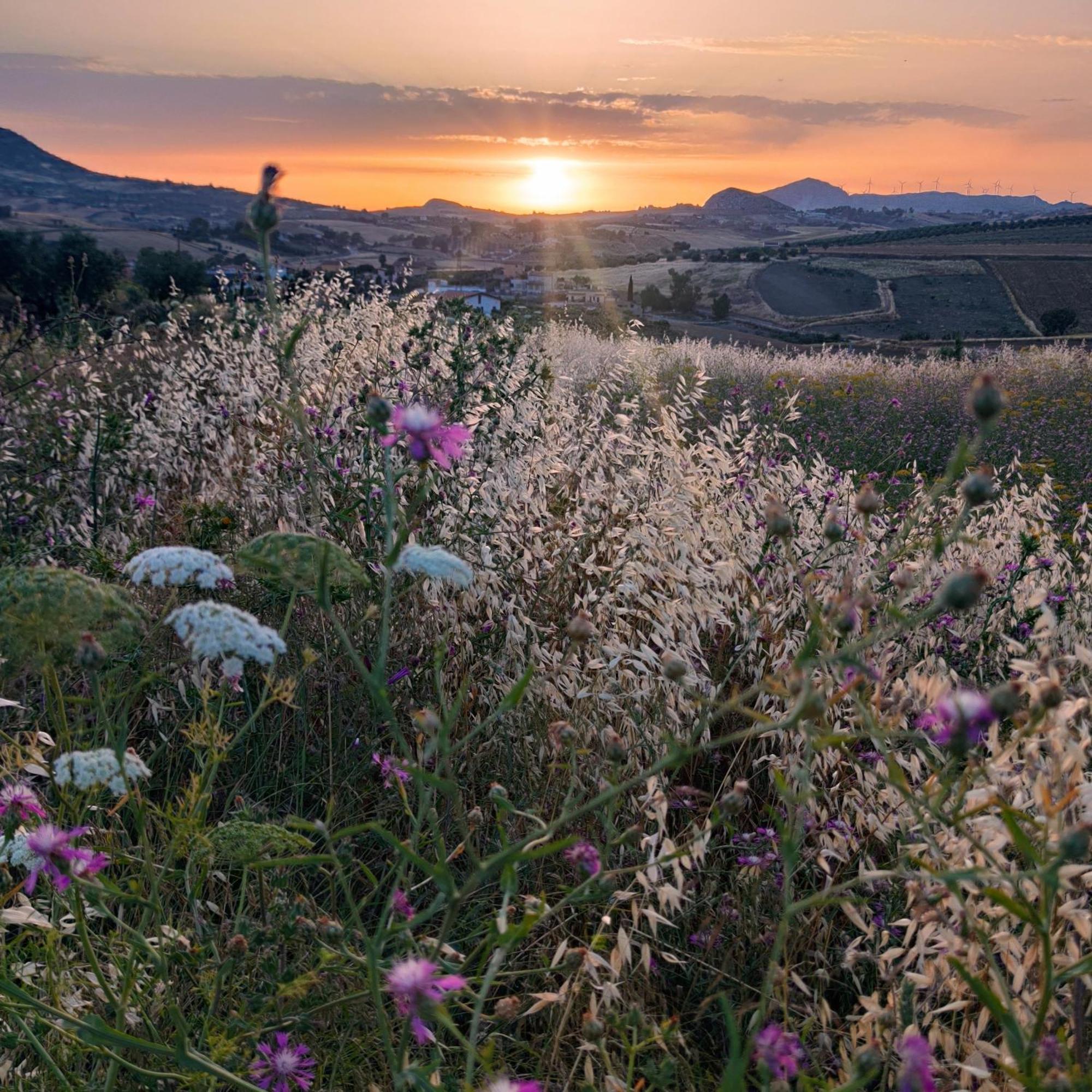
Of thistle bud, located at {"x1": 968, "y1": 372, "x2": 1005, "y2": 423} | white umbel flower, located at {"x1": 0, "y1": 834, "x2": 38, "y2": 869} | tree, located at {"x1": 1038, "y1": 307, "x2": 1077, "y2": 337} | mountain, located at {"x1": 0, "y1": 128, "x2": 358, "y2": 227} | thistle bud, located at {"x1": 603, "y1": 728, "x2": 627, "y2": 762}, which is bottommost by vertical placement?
white umbel flower, located at {"x1": 0, "y1": 834, "x2": 38, "y2": 869}

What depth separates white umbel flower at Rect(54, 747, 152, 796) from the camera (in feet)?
4.05

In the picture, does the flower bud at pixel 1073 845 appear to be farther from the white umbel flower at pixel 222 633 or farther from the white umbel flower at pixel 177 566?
the white umbel flower at pixel 177 566

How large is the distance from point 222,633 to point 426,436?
14.7 inches

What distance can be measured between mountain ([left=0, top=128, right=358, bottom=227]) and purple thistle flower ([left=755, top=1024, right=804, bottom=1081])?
12256 centimetres

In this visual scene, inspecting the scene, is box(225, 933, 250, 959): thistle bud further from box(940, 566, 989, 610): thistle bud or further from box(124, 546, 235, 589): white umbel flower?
box(940, 566, 989, 610): thistle bud

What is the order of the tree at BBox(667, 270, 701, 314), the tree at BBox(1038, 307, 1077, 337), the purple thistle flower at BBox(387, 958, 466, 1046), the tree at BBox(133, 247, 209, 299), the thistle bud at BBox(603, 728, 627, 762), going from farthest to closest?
the tree at BBox(667, 270, 701, 314)
the tree at BBox(1038, 307, 1077, 337)
the tree at BBox(133, 247, 209, 299)
the thistle bud at BBox(603, 728, 627, 762)
the purple thistle flower at BBox(387, 958, 466, 1046)

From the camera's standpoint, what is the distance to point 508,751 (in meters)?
2.25

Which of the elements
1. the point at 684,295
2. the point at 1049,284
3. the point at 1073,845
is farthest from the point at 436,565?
the point at 1049,284

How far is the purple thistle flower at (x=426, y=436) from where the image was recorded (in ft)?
3.74

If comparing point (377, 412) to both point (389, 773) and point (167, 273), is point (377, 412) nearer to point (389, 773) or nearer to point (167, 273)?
point (389, 773)

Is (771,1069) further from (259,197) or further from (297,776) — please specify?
(297,776)

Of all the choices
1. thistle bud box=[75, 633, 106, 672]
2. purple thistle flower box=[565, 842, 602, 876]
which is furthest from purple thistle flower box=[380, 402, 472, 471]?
purple thistle flower box=[565, 842, 602, 876]

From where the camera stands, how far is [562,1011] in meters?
1.71

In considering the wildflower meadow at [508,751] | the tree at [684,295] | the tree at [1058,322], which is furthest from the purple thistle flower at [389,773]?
the tree at [684,295]
